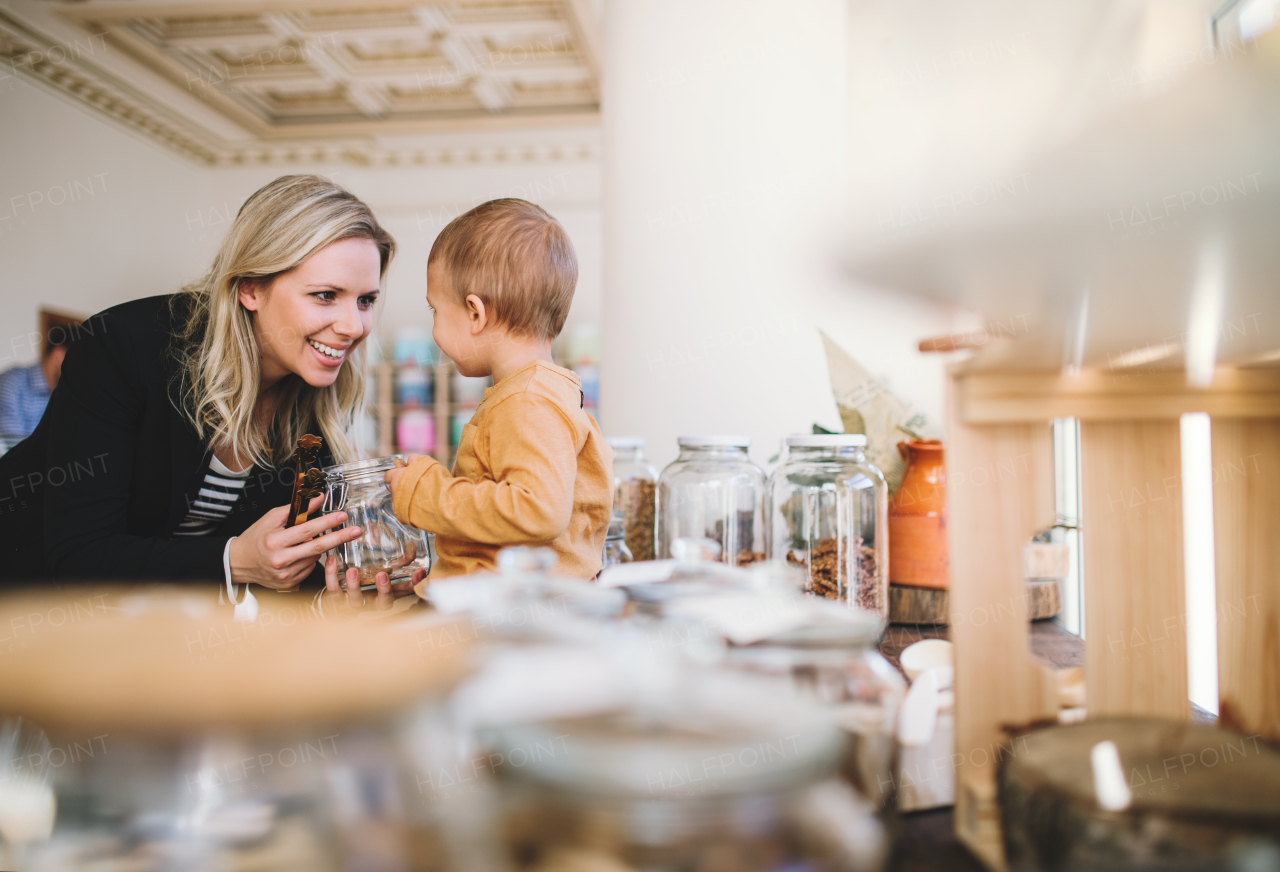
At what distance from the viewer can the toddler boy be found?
79cm

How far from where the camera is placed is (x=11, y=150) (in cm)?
390

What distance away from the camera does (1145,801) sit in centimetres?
31

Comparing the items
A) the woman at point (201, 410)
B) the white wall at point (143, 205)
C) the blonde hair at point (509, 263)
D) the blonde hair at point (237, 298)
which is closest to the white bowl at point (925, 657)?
the blonde hair at point (509, 263)

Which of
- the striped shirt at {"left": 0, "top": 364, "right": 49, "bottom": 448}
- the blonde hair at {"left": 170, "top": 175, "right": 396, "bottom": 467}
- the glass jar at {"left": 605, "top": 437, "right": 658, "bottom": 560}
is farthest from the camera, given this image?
the striped shirt at {"left": 0, "top": 364, "right": 49, "bottom": 448}

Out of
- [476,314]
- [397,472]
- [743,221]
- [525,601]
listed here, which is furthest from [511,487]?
[743,221]

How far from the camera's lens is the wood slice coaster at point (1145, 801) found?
29cm

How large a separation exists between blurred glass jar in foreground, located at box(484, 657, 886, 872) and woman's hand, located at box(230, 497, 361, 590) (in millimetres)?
645

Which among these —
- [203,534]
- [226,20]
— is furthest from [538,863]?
[226,20]

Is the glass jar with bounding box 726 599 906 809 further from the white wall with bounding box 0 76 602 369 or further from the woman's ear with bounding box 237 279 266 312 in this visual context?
the white wall with bounding box 0 76 602 369

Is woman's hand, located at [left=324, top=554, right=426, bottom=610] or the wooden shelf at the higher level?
the wooden shelf

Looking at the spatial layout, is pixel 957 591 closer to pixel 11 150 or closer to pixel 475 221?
pixel 475 221

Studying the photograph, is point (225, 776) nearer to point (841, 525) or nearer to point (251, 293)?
point (841, 525)

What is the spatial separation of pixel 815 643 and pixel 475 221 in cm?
77

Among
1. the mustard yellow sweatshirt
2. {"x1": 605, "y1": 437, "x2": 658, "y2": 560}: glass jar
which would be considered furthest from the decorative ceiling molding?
the mustard yellow sweatshirt
